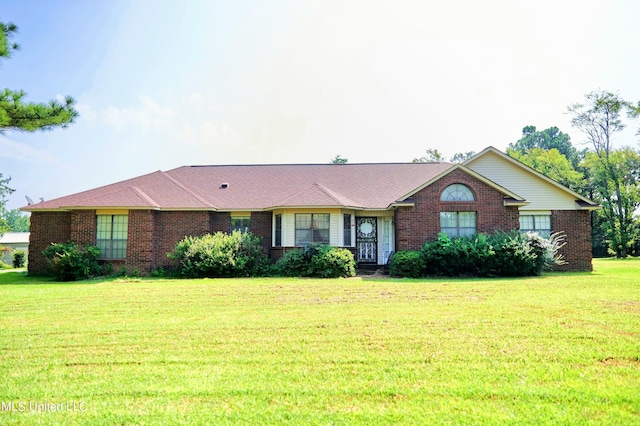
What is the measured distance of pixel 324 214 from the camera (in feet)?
59.5

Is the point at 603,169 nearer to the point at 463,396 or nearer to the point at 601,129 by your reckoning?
the point at 601,129

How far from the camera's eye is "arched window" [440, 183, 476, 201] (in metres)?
17.2

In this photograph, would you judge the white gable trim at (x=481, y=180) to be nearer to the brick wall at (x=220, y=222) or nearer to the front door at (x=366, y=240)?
the front door at (x=366, y=240)

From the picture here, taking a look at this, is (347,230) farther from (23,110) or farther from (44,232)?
(44,232)

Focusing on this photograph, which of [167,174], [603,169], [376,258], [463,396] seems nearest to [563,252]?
[376,258]

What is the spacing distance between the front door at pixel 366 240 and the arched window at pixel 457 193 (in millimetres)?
3701

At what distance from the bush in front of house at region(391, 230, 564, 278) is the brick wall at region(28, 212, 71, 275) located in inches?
585

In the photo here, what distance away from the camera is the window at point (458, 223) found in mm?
17297

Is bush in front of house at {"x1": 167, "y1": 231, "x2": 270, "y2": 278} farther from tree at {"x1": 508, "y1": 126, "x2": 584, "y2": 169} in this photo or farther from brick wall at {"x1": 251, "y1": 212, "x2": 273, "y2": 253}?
tree at {"x1": 508, "y1": 126, "x2": 584, "y2": 169}

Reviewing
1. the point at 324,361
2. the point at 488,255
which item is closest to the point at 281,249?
the point at 488,255

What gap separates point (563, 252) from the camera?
18516 millimetres

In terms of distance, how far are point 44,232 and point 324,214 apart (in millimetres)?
12802

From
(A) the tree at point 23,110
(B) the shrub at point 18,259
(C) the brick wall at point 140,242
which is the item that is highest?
(A) the tree at point 23,110

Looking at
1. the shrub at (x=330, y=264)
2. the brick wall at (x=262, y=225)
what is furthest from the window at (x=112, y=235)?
the shrub at (x=330, y=264)
